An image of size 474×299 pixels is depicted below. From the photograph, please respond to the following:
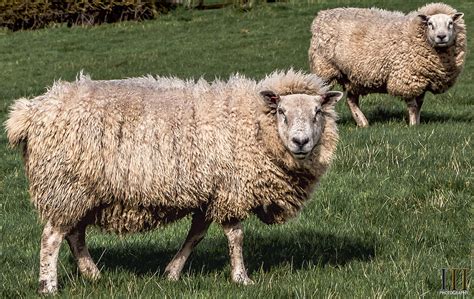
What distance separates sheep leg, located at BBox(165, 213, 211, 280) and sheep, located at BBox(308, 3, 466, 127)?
647 centimetres

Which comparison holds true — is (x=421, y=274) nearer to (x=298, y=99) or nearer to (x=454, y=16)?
(x=298, y=99)

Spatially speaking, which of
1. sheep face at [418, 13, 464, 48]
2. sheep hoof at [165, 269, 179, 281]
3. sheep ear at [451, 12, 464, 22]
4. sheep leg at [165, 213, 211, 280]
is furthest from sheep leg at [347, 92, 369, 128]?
sheep hoof at [165, 269, 179, 281]

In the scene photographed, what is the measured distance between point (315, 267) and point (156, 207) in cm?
119

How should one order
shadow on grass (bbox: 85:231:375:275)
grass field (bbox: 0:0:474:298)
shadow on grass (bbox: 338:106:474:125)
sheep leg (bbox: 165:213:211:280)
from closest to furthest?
grass field (bbox: 0:0:474:298), sheep leg (bbox: 165:213:211:280), shadow on grass (bbox: 85:231:375:275), shadow on grass (bbox: 338:106:474:125)

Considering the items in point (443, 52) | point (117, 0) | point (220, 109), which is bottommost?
point (117, 0)

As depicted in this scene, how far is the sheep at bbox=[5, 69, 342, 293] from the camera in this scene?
505 centimetres

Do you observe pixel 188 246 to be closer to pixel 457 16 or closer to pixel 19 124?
pixel 19 124

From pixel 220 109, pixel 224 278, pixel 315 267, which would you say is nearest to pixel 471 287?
pixel 315 267

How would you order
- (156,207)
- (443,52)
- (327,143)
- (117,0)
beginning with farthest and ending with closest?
(117,0) → (443,52) → (327,143) → (156,207)

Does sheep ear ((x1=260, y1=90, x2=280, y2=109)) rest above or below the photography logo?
above

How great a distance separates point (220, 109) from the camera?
535 cm

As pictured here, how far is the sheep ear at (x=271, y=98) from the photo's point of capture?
5.32 meters

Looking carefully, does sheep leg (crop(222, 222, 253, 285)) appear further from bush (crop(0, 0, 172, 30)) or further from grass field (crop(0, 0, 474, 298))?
bush (crop(0, 0, 172, 30))

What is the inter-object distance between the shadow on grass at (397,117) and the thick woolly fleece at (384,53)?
1.67ft
